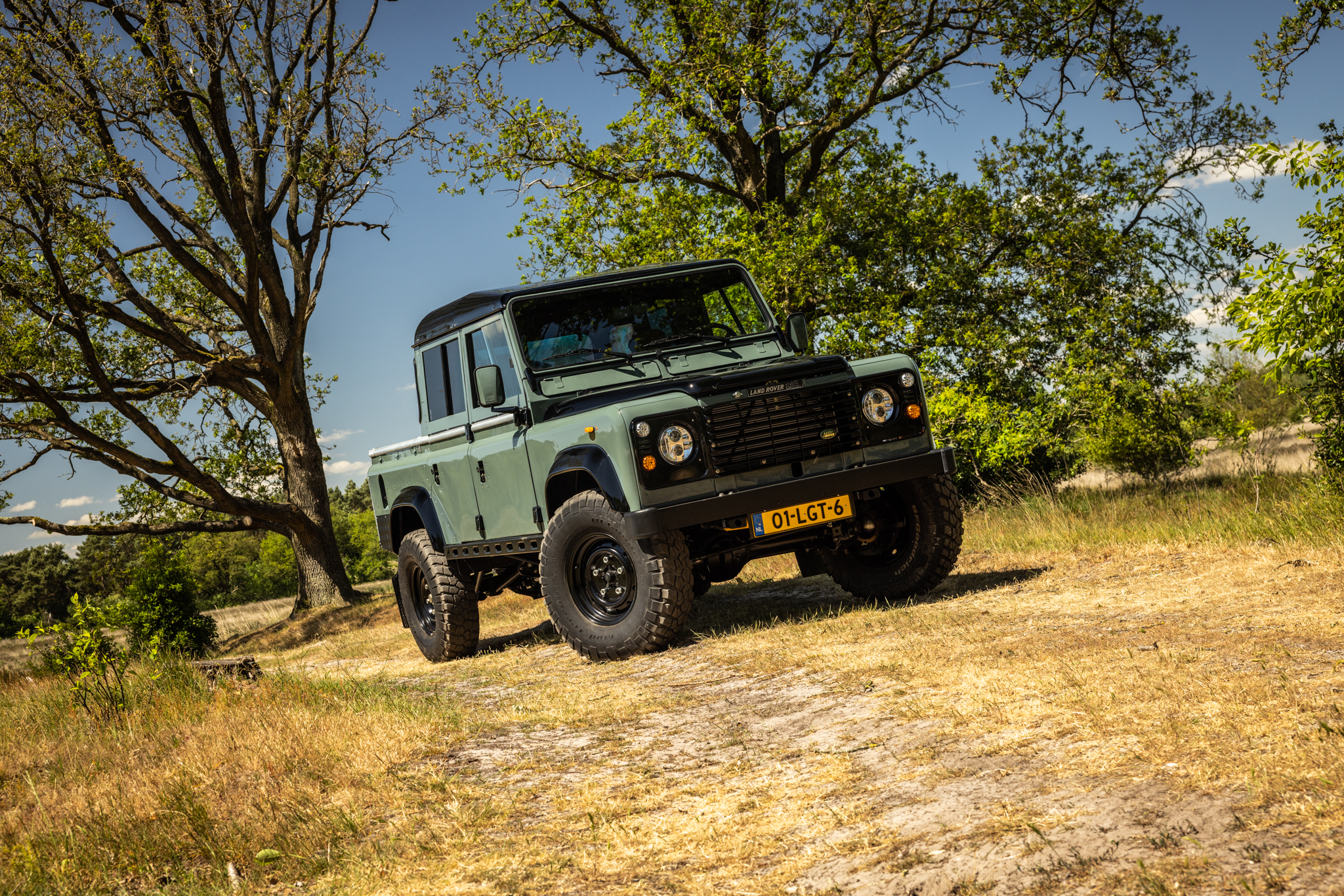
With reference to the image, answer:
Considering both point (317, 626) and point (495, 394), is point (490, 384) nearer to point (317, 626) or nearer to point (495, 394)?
point (495, 394)

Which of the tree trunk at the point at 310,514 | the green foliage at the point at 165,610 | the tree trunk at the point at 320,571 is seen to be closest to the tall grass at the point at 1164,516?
the green foliage at the point at 165,610

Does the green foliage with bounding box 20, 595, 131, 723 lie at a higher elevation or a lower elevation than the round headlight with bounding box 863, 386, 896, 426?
lower

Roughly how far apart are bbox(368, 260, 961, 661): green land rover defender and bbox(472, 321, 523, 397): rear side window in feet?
0.05

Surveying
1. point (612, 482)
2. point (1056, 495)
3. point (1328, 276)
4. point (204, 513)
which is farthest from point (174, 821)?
point (204, 513)

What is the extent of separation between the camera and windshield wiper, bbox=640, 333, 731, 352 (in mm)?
7434

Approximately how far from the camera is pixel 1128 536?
8.48 m

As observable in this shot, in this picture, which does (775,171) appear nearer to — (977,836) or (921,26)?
(921,26)

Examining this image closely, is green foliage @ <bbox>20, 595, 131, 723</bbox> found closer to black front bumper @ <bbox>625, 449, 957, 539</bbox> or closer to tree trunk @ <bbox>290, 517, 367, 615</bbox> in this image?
black front bumper @ <bbox>625, 449, 957, 539</bbox>

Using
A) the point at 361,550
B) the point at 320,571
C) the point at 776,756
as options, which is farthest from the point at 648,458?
the point at 361,550

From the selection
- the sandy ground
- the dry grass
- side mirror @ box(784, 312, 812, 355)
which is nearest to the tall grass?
the dry grass

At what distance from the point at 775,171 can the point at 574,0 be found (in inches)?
193

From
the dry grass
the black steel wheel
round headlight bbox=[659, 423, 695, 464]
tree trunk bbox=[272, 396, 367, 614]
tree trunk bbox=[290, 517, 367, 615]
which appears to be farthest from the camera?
tree trunk bbox=[290, 517, 367, 615]

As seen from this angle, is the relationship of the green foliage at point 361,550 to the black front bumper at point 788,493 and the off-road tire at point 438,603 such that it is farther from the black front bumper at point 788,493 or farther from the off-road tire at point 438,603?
the black front bumper at point 788,493

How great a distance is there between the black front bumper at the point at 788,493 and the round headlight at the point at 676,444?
0.28 m
